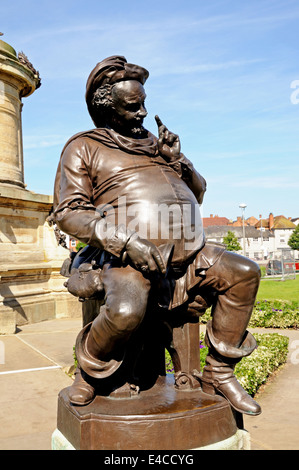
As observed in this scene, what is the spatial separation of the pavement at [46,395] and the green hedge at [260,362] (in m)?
0.15

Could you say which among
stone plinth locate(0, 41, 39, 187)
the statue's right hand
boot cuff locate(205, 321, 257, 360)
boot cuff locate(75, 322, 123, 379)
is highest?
stone plinth locate(0, 41, 39, 187)

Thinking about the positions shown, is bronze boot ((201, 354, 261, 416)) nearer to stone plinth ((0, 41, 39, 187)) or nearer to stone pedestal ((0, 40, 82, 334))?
stone pedestal ((0, 40, 82, 334))

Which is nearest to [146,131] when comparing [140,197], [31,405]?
[140,197]

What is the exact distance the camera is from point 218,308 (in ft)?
8.65

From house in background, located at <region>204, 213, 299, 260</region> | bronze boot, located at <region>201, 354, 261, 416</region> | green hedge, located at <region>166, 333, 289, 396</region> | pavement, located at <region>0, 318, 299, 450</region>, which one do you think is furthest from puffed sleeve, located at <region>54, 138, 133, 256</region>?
house in background, located at <region>204, 213, 299, 260</region>

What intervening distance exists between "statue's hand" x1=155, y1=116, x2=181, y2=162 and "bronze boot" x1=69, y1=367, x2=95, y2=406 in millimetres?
1510

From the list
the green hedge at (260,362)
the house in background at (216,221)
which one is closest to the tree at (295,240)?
the house in background at (216,221)

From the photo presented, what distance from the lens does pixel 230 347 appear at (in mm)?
2619

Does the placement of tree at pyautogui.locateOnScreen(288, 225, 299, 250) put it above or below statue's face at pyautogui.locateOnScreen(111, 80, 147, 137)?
below

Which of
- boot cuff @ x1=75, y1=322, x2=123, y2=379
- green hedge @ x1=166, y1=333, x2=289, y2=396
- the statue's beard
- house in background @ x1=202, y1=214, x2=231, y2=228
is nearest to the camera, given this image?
boot cuff @ x1=75, y1=322, x2=123, y2=379

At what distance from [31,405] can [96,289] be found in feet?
8.57

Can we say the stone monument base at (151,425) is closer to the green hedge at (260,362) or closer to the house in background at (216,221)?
the green hedge at (260,362)

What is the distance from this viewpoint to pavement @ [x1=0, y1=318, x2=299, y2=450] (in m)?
3.71

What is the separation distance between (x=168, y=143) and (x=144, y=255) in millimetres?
948
